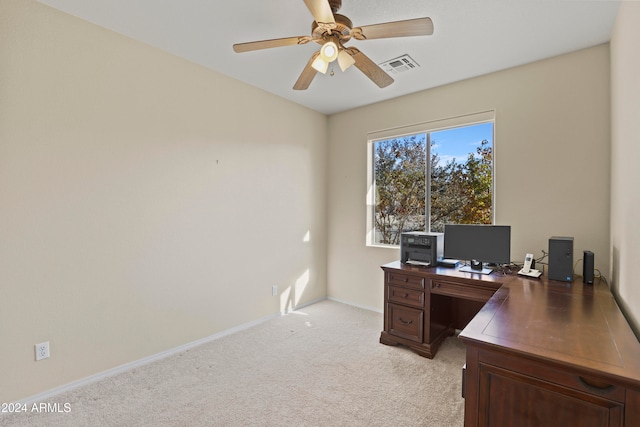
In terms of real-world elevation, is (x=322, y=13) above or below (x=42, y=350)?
above

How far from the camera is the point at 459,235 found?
109 inches

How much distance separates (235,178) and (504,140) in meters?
2.76

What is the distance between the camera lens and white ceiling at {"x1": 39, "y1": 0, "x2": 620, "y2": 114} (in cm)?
197

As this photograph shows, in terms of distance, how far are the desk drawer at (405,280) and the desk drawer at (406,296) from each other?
46mm

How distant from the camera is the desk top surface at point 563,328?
1.10m

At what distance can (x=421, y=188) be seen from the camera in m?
3.54

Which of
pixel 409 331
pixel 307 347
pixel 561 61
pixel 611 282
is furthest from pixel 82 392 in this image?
pixel 561 61

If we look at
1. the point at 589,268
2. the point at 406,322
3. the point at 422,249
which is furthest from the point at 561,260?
the point at 406,322

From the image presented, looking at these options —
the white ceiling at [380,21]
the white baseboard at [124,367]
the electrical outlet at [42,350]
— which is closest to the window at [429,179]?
the white ceiling at [380,21]

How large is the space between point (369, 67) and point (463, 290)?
1891mm

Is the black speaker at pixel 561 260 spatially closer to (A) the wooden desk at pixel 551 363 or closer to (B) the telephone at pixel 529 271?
(B) the telephone at pixel 529 271

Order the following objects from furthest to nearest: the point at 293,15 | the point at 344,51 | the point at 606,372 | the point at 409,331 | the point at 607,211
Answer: the point at 409,331 < the point at 607,211 < the point at 293,15 < the point at 344,51 < the point at 606,372

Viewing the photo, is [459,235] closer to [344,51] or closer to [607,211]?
[607,211]

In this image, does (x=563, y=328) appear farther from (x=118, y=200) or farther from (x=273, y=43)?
(x=118, y=200)
